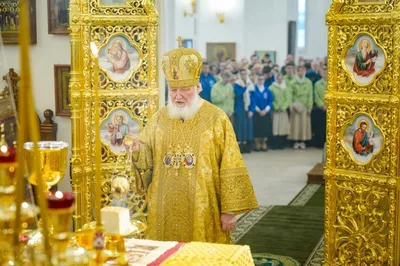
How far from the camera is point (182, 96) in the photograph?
4.34 metres

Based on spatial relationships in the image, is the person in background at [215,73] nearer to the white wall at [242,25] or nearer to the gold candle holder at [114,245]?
the white wall at [242,25]

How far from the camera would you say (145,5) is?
5.07 m

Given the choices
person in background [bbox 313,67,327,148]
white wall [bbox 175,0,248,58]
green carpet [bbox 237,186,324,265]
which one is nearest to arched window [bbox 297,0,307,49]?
white wall [bbox 175,0,248,58]

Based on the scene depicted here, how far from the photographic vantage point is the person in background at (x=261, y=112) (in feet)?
41.3

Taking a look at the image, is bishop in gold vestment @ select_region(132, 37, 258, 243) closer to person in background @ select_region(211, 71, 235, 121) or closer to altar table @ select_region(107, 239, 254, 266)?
altar table @ select_region(107, 239, 254, 266)

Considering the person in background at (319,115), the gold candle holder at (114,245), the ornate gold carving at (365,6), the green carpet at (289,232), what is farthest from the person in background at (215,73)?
the gold candle holder at (114,245)

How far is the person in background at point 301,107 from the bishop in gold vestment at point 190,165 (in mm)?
8600

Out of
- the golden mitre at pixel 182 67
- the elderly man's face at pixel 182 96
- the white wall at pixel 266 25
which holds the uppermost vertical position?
the white wall at pixel 266 25

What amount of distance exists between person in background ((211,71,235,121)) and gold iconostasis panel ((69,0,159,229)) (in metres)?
6.70

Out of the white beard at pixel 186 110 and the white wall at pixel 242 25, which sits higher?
the white wall at pixel 242 25

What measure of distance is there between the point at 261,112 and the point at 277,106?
0.39 m

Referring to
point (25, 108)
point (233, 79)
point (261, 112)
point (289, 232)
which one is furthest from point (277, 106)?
point (25, 108)

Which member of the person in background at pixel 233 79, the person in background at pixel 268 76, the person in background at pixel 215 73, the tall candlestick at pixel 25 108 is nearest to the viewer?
the tall candlestick at pixel 25 108

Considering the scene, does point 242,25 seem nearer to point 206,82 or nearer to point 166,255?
point 206,82
